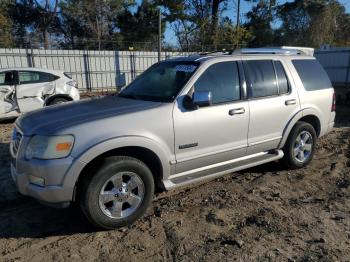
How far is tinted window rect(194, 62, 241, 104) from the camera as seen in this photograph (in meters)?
4.54

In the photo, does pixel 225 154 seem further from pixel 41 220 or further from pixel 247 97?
pixel 41 220

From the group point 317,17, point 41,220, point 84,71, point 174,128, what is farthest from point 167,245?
point 317,17

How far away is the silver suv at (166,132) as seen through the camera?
3.62m

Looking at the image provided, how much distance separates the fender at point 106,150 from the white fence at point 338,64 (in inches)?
521

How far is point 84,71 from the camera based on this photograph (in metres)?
18.1

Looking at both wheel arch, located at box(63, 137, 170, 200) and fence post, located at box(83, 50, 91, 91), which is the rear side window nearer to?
wheel arch, located at box(63, 137, 170, 200)

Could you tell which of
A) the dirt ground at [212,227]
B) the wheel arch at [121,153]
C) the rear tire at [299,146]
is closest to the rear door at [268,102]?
the rear tire at [299,146]

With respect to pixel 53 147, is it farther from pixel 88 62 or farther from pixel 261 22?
pixel 261 22

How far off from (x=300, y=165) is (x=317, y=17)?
41.3m

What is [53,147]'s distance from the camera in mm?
3523

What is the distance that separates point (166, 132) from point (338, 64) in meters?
13.7

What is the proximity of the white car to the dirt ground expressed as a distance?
4.65 meters

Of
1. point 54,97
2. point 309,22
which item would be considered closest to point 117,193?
point 54,97

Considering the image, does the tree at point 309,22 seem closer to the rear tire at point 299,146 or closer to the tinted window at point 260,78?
the rear tire at point 299,146
